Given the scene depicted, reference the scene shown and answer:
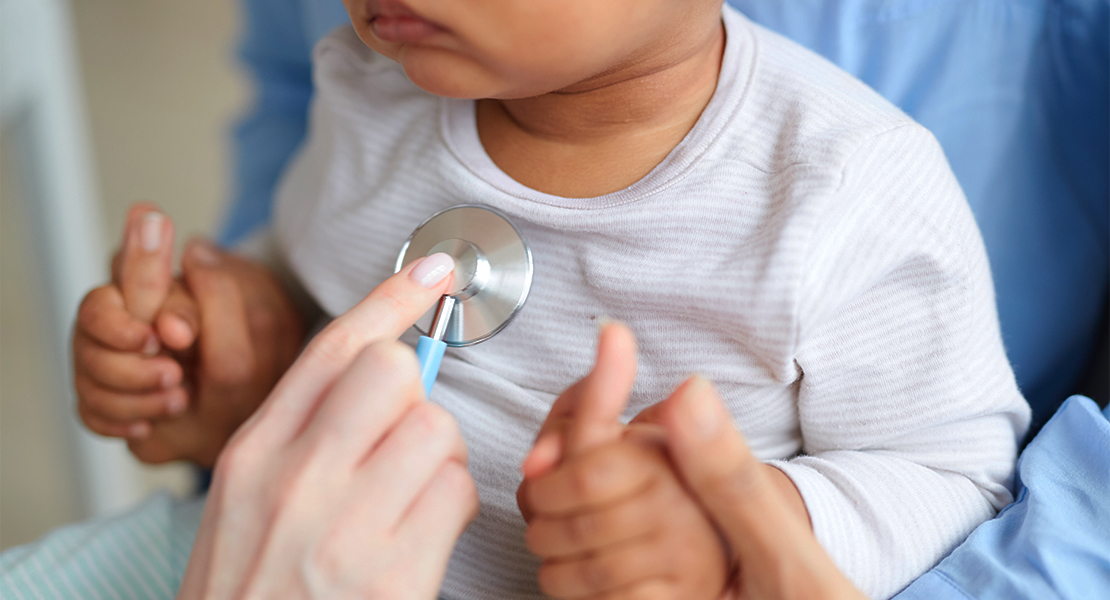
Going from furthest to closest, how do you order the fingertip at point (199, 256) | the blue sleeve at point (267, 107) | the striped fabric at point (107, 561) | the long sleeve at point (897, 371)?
the blue sleeve at point (267, 107)
the fingertip at point (199, 256)
the striped fabric at point (107, 561)
the long sleeve at point (897, 371)

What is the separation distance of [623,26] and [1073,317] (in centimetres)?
43

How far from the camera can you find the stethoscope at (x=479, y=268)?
1.67ft

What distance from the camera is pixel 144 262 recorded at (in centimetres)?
64

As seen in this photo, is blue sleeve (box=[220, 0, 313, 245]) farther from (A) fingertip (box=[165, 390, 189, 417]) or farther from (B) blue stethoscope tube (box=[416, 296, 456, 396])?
(B) blue stethoscope tube (box=[416, 296, 456, 396])

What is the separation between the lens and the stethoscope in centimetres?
51

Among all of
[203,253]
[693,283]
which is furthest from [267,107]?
[693,283]

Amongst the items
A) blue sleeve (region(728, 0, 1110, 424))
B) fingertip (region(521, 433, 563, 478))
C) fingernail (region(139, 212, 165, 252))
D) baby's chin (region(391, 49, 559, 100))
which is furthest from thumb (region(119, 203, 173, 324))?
blue sleeve (region(728, 0, 1110, 424))

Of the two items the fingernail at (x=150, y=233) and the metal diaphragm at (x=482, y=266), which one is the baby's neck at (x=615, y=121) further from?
the fingernail at (x=150, y=233)

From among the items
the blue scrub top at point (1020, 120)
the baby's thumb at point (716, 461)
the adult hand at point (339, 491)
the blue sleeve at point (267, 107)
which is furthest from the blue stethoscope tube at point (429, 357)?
the blue sleeve at point (267, 107)

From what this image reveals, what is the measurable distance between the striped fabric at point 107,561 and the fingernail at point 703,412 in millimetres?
433

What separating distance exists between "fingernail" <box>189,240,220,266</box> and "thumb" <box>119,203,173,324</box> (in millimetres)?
56

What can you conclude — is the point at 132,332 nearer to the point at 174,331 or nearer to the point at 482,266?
the point at 174,331

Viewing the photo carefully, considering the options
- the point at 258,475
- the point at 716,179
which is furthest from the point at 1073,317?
the point at 258,475

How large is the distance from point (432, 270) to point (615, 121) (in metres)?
0.16
